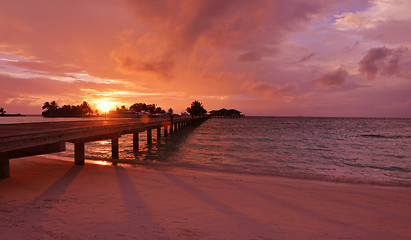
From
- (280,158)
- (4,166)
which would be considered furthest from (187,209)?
(280,158)

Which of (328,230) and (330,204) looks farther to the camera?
(330,204)

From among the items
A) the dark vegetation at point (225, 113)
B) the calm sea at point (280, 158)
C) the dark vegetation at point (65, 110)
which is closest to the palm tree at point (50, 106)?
the dark vegetation at point (65, 110)

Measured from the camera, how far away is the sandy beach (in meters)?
3.74

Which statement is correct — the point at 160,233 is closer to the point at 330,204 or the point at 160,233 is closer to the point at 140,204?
the point at 140,204

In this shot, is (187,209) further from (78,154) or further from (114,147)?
(114,147)

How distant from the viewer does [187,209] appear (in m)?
4.78

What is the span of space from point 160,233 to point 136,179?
385 centimetres

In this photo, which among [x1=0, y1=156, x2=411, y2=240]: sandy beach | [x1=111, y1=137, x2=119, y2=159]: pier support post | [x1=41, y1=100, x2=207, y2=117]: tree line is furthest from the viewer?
[x1=41, y1=100, x2=207, y2=117]: tree line

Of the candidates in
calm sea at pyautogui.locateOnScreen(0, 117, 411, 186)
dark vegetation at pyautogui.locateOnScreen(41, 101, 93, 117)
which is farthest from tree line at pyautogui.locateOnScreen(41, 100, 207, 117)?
calm sea at pyautogui.locateOnScreen(0, 117, 411, 186)

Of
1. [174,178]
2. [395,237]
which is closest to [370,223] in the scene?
[395,237]

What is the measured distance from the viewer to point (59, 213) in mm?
4309

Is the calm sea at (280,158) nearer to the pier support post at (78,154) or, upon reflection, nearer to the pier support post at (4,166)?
the pier support post at (78,154)

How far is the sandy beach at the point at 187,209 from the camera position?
3740mm

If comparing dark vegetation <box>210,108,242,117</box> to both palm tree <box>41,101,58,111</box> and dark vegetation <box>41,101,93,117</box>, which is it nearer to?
dark vegetation <box>41,101,93,117</box>
